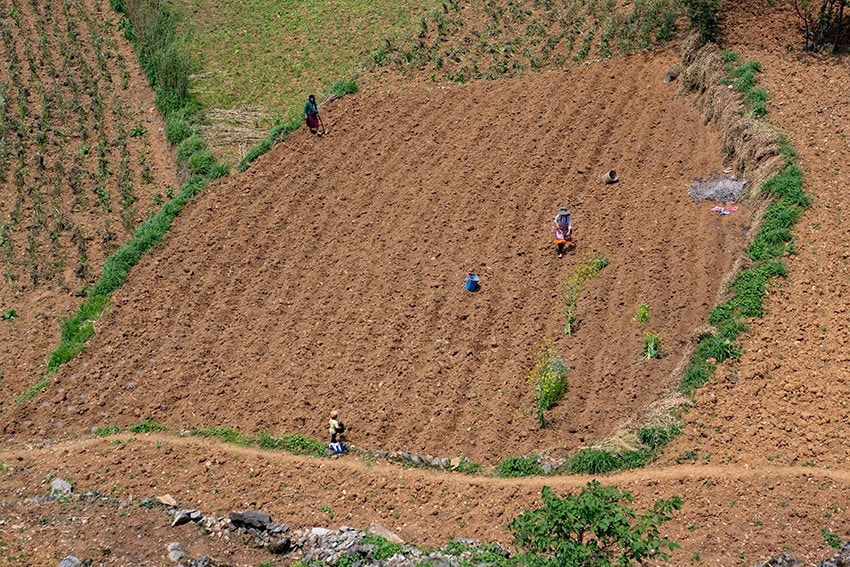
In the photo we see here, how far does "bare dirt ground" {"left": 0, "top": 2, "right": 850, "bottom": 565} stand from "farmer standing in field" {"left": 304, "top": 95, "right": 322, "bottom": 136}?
2.34ft

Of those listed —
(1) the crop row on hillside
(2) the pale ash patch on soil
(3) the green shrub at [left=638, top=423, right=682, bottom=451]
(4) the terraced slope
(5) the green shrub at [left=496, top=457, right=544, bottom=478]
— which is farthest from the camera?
(1) the crop row on hillside

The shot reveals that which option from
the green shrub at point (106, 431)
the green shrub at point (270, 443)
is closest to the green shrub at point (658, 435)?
the green shrub at point (270, 443)

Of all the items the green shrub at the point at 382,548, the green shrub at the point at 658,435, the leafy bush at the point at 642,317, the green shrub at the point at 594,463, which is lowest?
the green shrub at the point at 382,548

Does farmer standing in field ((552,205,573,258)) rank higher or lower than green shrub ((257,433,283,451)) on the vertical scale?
higher

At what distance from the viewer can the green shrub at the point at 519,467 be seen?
1200cm

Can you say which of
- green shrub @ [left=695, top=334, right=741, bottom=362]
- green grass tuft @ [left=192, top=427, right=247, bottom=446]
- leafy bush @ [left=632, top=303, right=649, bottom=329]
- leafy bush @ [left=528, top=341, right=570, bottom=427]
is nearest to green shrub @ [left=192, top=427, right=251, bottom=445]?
green grass tuft @ [left=192, top=427, right=247, bottom=446]

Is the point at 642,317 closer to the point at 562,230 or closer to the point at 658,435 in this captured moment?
the point at 562,230

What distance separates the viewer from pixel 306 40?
26094mm

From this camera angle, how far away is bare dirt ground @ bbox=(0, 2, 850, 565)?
11.4 m

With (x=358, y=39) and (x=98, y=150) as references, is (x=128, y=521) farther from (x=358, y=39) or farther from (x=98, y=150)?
(x=358, y=39)

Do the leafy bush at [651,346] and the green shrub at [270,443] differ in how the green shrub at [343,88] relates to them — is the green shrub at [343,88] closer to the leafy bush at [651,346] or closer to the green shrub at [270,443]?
the green shrub at [270,443]

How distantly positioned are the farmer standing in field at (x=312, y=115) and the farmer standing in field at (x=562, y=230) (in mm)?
7337

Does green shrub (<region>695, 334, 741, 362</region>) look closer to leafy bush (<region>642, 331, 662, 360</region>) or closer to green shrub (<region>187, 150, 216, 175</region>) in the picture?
leafy bush (<region>642, 331, 662, 360</region>)

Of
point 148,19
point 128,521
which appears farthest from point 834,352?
point 148,19
